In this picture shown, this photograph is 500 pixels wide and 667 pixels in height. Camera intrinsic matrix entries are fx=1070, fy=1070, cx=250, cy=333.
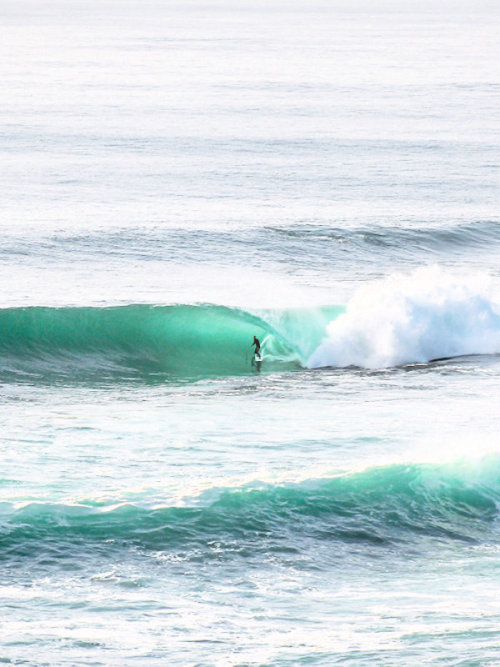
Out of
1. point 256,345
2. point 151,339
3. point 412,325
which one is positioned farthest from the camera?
point 412,325

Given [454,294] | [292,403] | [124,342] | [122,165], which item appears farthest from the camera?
[122,165]

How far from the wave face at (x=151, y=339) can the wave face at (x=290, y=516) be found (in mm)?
6679

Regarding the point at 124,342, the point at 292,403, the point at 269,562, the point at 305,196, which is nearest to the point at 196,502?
the point at 269,562

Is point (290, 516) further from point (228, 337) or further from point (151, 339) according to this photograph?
point (151, 339)

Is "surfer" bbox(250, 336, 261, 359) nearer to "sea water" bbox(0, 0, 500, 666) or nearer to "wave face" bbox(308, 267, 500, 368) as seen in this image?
"sea water" bbox(0, 0, 500, 666)

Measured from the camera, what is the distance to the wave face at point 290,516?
12477 millimetres

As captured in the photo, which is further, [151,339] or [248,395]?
[151,339]

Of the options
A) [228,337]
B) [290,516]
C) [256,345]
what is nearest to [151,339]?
[228,337]

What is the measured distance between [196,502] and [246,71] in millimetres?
67132

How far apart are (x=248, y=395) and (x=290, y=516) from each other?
17.6ft

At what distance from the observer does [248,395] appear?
1848 cm

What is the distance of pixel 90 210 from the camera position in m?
31.7

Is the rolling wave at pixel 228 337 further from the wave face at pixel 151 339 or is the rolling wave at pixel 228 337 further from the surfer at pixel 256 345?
the surfer at pixel 256 345

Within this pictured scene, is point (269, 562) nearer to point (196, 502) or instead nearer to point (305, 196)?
point (196, 502)
